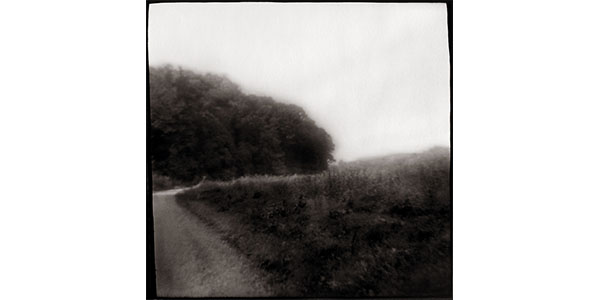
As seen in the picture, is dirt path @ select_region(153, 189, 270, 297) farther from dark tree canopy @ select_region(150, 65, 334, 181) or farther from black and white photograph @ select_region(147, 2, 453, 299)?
dark tree canopy @ select_region(150, 65, 334, 181)

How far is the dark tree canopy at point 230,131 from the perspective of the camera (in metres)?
1.54

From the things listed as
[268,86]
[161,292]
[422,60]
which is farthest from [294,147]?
[161,292]

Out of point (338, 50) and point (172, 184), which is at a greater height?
point (338, 50)

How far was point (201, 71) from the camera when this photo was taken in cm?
154

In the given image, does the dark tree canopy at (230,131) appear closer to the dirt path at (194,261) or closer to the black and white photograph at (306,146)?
the black and white photograph at (306,146)

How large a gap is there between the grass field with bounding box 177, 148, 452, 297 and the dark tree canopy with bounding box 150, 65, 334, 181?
2.0 inches

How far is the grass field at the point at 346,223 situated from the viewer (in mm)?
1536

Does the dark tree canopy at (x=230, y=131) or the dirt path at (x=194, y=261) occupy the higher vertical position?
the dark tree canopy at (x=230, y=131)

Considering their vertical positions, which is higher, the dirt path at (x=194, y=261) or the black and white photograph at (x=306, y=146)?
the black and white photograph at (x=306, y=146)

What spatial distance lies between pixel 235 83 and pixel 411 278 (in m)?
0.86

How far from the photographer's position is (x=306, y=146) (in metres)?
1.55

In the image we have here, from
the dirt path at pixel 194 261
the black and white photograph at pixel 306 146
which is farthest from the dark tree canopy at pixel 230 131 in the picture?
the dirt path at pixel 194 261

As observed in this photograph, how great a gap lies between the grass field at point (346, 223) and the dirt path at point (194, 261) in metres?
0.04

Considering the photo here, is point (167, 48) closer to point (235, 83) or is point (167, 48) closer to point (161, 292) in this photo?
point (235, 83)
